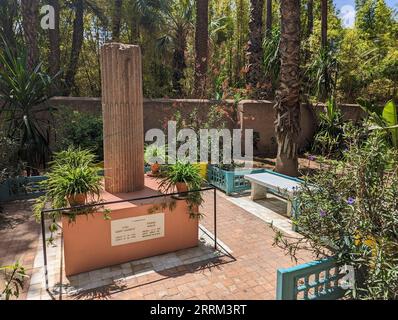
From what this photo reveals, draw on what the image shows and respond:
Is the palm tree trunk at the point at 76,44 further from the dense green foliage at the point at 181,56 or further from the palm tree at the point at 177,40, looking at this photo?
the palm tree at the point at 177,40

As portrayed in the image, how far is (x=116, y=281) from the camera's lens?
3723 millimetres

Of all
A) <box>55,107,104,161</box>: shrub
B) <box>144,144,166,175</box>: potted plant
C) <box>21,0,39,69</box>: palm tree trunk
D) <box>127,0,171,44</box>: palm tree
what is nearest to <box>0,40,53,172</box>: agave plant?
<box>55,107,104,161</box>: shrub

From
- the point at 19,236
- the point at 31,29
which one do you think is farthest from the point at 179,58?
the point at 19,236

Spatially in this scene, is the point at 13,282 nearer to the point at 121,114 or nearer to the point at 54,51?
the point at 121,114

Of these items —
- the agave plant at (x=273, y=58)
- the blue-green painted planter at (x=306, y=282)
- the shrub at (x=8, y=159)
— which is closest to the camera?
the blue-green painted planter at (x=306, y=282)

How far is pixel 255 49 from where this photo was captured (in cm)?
1065

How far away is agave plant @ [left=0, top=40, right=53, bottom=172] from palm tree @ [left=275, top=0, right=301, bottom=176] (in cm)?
547

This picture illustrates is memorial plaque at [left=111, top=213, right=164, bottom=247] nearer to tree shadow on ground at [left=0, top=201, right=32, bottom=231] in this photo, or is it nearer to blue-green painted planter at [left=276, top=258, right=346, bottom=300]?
blue-green painted planter at [left=276, top=258, right=346, bottom=300]

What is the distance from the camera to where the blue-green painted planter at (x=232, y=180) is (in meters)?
7.08

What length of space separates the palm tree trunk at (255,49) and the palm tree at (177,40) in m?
3.14

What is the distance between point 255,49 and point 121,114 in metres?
7.67

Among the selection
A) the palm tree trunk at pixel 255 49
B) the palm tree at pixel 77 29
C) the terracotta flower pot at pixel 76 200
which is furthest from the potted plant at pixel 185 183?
the palm tree at pixel 77 29

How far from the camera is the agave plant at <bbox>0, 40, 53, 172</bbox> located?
6.69 meters
